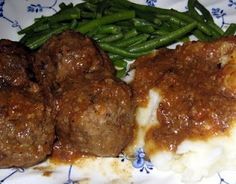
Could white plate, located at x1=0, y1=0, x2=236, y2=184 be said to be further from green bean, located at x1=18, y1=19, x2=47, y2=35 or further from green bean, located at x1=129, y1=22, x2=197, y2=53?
green bean, located at x1=18, y1=19, x2=47, y2=35

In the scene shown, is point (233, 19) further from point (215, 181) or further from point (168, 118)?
point (215, 181)

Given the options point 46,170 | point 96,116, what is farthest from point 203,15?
point 46,170

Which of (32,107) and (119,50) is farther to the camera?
(119,50)

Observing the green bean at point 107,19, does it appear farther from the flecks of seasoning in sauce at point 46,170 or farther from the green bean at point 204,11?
the flecks of seasoning in sauce at point 46,170

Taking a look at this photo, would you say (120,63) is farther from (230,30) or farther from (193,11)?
(230,30)

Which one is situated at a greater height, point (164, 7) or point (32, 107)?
point (164, 7)

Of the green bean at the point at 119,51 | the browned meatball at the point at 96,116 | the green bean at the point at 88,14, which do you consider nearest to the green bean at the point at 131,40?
the green bean at the point at 119,51

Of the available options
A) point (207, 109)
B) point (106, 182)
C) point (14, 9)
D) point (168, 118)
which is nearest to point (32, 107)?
point (106, 182)
